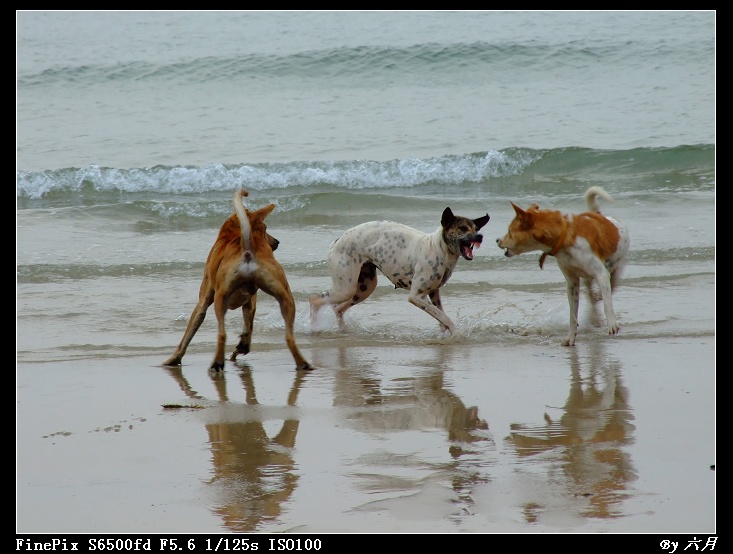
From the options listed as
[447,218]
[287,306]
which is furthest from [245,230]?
[447,218]

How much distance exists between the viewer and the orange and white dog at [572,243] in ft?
27.3

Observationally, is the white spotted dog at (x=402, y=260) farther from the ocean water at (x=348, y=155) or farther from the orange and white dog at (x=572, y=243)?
the orange and white dog at (x=572, y=243)

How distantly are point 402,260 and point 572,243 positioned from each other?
1.52 metres

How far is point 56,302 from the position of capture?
1066cm

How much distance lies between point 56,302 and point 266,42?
2276 centimetres

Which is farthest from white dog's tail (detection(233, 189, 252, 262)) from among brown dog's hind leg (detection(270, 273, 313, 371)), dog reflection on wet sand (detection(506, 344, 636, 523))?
dog reflection on wet sand (detection(506, 344, 636, 523))

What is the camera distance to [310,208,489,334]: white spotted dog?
8789 mm

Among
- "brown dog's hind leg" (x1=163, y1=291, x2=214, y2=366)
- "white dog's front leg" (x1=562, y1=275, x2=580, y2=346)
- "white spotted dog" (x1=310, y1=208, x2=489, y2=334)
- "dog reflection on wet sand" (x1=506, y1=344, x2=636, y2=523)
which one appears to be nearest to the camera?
"dog reflection on wet sand" (x1=506, y1=344, x2=636, y2=523)

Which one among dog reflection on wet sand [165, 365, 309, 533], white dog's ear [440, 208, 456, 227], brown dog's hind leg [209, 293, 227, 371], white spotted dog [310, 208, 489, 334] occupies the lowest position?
dog reflection on wet sand [165, 365, 309, 533]

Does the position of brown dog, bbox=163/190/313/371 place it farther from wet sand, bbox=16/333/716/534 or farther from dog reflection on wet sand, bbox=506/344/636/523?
dog reflection on wet sand, bbox=506/344/636/523

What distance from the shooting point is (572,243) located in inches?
330

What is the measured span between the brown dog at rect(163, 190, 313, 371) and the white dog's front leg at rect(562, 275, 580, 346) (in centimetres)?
215

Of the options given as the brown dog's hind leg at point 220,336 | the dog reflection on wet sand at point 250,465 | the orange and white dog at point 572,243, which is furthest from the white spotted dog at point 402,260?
the dog reflection on wet sand at point 250,465
